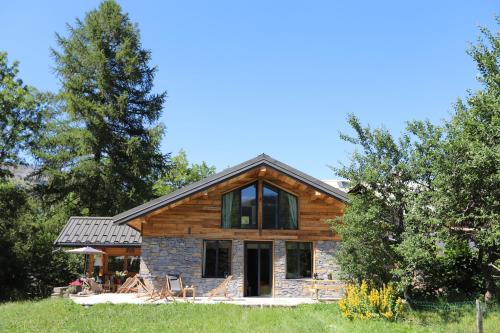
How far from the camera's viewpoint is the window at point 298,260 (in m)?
17.4

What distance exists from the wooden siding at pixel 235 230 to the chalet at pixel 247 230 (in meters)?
0.04

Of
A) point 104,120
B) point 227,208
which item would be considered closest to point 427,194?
point 227,208

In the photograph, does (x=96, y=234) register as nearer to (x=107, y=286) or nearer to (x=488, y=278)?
(x=107, y=286)

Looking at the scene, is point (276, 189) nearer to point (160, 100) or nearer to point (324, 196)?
point (324, 196)

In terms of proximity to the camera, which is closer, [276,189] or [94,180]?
[276,189]

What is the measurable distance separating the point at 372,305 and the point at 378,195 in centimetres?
312

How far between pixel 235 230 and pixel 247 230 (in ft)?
1.48

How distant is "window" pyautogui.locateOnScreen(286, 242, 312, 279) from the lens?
17.4 m

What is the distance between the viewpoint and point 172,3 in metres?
14.9

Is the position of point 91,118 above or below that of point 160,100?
below

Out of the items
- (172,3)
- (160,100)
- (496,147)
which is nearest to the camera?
(496,147)

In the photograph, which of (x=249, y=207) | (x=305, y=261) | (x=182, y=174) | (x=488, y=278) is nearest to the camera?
(x=488, y=278)

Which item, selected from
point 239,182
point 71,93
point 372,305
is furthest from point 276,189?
point 71,93

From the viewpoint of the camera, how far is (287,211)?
1773cm
